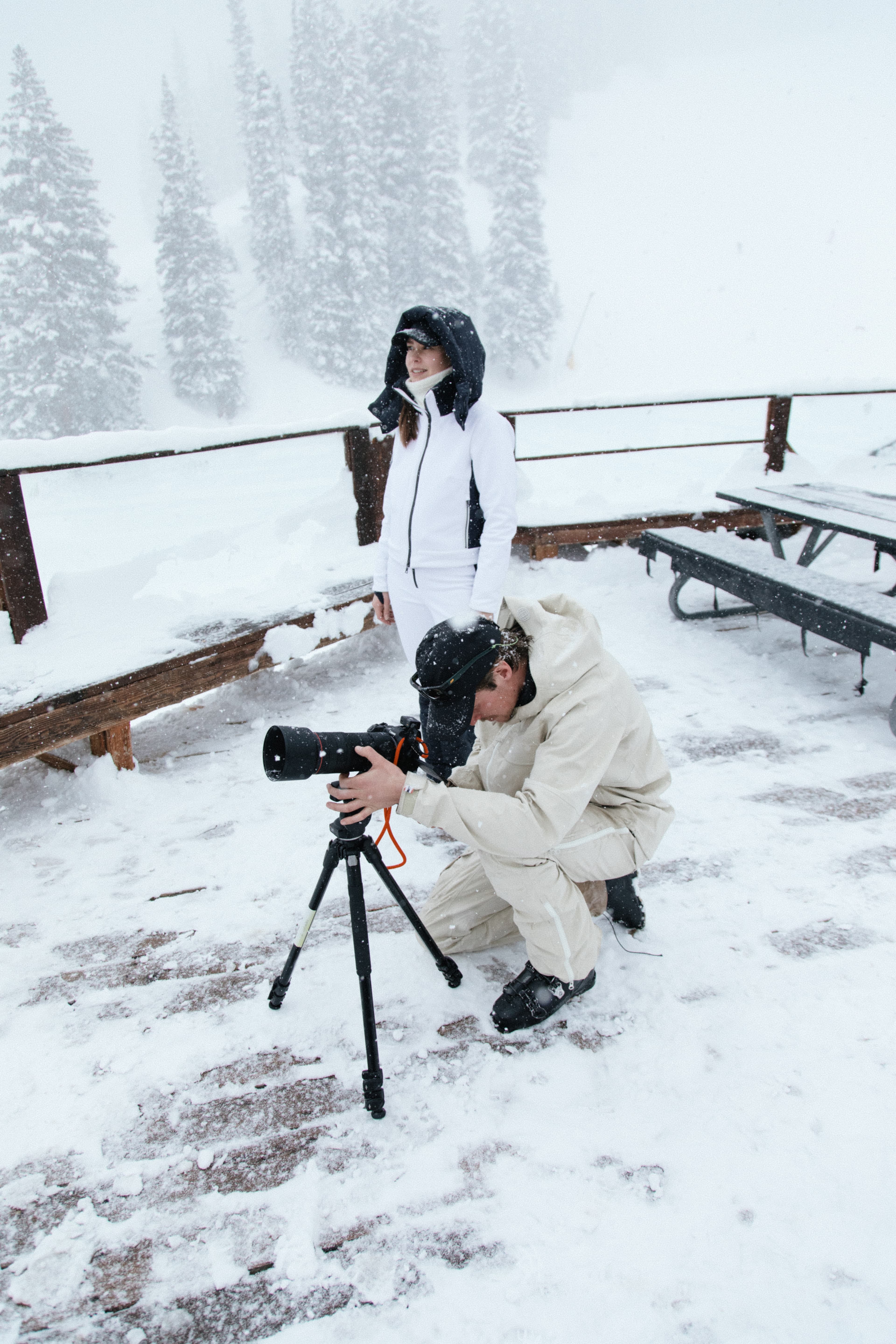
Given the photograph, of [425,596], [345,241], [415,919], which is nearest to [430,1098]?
[415,919]

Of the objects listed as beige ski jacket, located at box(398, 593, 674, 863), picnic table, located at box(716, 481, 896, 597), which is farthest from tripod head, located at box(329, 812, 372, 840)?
picnic table, located at box(716, 481, 896, 597)

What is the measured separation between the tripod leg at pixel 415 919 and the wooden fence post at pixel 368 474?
3.81 metres

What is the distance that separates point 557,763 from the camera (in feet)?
6.90

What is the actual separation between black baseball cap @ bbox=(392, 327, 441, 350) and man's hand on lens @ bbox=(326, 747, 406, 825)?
5.37 feet

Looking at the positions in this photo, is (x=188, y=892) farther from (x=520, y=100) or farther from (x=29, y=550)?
(x=520, y=100)

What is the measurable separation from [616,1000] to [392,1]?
4831 cm

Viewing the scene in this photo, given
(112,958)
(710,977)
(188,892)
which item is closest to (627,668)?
(710,977)

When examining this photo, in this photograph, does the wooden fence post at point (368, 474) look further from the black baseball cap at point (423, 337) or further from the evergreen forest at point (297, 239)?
the evergreen forest at point (297, 239)

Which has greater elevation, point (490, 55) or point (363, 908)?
point (490, 55)

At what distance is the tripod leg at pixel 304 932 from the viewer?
7.00 ft

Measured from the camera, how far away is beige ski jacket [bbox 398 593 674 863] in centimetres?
206

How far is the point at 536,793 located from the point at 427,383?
1681 mm

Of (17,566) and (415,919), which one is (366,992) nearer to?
(415,919)

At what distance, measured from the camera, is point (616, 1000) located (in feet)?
8.06
